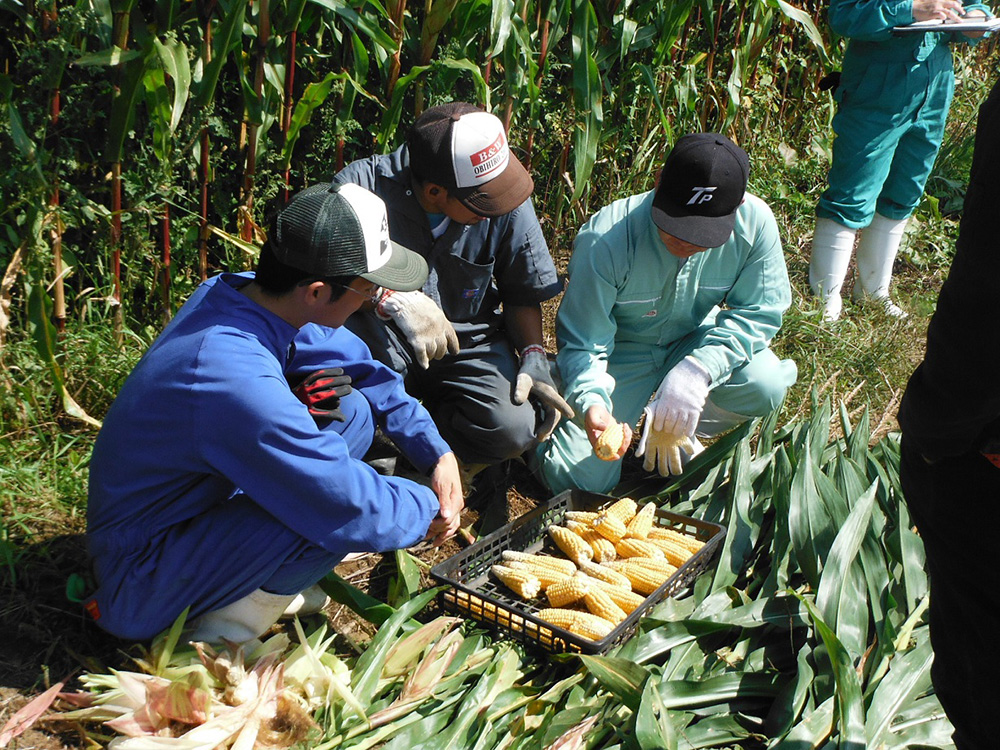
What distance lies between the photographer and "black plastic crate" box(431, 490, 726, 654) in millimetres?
2412

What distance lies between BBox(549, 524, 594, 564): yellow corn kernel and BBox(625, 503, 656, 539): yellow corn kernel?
0.15 metres

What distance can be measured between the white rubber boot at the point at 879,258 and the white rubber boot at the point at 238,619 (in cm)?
400

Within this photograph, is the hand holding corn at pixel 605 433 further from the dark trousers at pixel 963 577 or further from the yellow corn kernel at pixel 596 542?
the dark trousers at pixel 963 577

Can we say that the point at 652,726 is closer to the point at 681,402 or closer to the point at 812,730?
the point at 812,730

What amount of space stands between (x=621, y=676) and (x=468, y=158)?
5.24 ft

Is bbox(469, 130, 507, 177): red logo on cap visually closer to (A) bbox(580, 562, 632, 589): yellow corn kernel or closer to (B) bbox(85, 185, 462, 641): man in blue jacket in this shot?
(B) bbox(85, 185, 462, 641): man in blue jacket

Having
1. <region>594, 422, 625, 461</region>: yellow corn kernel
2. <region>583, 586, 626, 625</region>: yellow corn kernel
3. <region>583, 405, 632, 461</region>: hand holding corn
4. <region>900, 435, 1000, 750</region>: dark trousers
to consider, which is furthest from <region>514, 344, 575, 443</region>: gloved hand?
<region>900, 435, 1000, 750</region>: dark trousers

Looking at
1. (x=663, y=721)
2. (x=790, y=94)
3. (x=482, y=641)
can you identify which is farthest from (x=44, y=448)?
(x=790, y=94)

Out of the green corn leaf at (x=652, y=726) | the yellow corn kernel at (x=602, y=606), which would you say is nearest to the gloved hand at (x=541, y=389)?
the yellow corn kernel at (x=602, y=606)

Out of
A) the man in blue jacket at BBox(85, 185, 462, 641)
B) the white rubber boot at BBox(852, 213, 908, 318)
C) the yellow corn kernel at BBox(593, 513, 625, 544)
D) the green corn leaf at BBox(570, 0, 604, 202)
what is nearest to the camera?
the man in blue jacket at BBox(85, 185, 462, 641)

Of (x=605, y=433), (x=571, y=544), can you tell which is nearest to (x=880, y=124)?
(x=605, y=433)

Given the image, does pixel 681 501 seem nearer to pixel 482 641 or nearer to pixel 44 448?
pixel 482 641

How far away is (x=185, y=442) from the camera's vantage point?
2012 millimetres

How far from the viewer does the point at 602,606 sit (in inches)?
97.7
